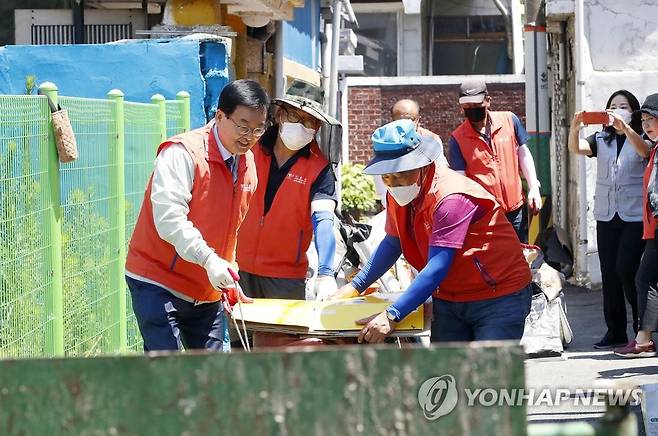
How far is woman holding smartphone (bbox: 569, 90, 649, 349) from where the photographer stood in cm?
929

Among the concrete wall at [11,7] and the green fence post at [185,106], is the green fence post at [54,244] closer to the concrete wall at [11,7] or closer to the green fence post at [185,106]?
the green fence post at [185,106]

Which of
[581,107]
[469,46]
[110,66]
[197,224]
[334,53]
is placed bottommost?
[197,224]

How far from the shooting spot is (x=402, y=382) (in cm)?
223

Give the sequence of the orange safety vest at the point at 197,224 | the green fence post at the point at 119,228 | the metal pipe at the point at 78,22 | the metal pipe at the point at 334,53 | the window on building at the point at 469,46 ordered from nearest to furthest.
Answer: the orange safety vest at the point at 197,224 → the green fence post at the point at 119,228 → the metal pipe at the point at 78,22 → the metal pipe at the point at 334,53 → the window on building at the point at 469,46

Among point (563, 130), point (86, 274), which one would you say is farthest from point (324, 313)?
point (563, 130)

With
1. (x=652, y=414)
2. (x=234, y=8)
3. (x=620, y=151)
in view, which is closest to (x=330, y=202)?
(x=652, y=414)

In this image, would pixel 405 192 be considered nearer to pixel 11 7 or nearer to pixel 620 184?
pixel 620 184

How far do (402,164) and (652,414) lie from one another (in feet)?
5.47

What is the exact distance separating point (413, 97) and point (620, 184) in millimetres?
14462

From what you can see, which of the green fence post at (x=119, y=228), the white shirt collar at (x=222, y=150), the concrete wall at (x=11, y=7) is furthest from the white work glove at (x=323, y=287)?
the concrete wall at (x=11, y=7)

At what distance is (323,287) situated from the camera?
6289 mm

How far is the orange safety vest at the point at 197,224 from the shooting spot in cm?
546

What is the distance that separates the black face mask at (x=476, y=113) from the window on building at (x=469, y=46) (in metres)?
21.4

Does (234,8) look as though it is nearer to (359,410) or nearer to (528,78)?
(528,78)
